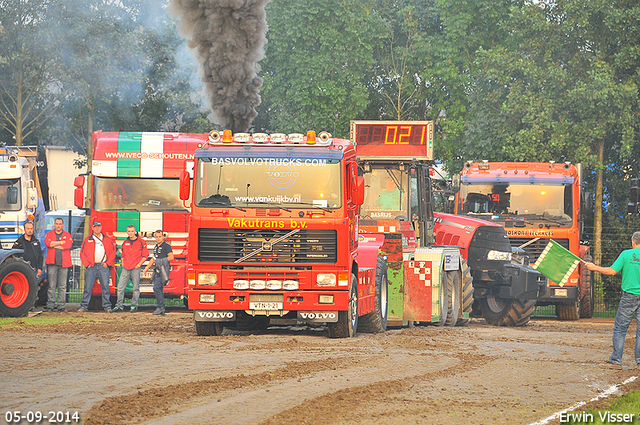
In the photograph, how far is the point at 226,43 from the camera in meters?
23.8

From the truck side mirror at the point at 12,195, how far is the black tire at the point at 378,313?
9041 millimetres

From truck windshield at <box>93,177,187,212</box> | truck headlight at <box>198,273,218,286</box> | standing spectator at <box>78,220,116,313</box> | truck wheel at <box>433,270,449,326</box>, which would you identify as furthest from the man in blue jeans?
standing spectator at <box>78,220,116,313</box>

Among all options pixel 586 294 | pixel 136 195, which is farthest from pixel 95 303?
pixel 586 294

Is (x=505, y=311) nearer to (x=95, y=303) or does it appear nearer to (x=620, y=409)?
(x=95, y=303)

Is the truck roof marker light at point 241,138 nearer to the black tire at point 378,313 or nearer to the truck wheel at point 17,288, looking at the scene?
the black tire at point 378,313

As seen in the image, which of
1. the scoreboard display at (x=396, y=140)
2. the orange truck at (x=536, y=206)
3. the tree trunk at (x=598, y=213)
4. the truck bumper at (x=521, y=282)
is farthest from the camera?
the tree trunk at (x=598, y=213)

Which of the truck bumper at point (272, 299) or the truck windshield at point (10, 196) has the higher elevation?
the truck windshield at point (10, 196)

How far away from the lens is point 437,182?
21062mm

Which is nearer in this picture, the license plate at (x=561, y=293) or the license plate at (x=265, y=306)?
the license plate at (x=265, y=306)

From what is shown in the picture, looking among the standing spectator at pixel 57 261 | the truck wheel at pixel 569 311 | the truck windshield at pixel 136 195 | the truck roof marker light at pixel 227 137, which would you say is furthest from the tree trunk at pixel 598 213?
the truck roof marker light at pixel 227 137

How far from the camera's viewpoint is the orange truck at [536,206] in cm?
2348

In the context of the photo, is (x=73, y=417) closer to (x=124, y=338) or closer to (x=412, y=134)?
(x=124, y=338)

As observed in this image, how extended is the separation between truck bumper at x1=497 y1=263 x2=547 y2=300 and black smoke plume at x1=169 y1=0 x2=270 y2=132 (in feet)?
26.1

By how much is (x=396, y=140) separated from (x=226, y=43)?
6.96 m
